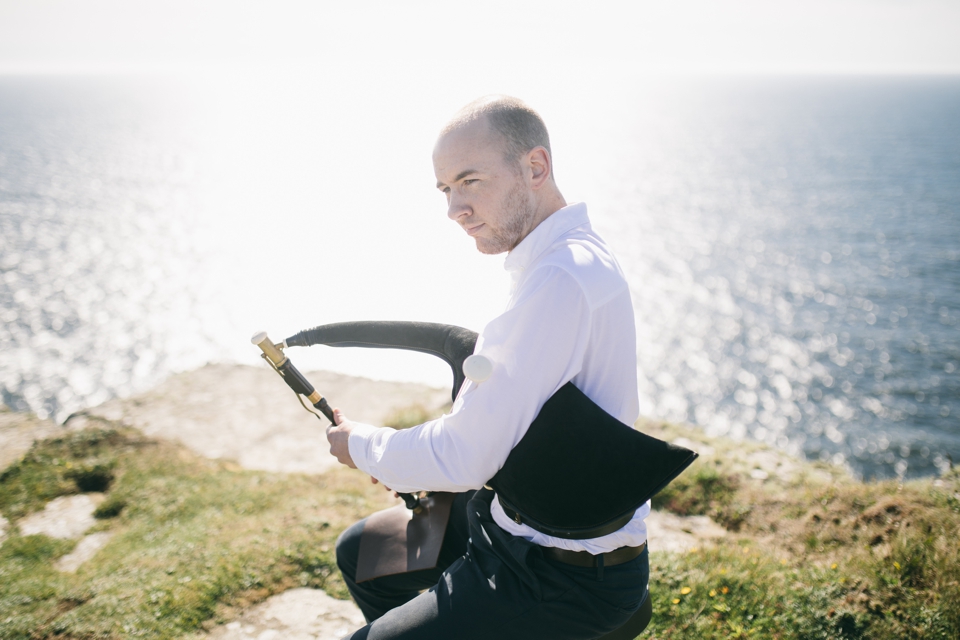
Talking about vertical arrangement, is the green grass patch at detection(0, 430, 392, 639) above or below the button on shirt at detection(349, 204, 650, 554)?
below

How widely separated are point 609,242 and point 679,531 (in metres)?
52.3

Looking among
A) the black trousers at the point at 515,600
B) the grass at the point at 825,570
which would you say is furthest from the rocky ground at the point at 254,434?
the black trousers at the point at 515,600

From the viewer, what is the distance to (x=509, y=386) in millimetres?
2178

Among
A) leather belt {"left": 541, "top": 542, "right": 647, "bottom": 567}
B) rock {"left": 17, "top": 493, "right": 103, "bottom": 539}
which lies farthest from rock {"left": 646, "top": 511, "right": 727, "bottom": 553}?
rock {"left": 17, "top": 493, "right": 103, "bottom": 539}

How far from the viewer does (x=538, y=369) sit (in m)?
2.18

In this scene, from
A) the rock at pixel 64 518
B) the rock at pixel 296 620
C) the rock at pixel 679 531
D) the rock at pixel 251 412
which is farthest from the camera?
the rock at pixel 251 412

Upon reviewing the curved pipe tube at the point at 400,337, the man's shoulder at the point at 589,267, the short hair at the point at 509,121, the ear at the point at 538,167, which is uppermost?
the short hair at the point at 509,121

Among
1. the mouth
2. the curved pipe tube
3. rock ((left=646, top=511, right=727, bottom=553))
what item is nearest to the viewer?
the mouth

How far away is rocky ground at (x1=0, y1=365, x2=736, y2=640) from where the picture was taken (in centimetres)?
452

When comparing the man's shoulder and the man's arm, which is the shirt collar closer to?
the man's shoulder

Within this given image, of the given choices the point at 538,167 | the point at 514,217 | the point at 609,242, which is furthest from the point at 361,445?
the point at 609,242

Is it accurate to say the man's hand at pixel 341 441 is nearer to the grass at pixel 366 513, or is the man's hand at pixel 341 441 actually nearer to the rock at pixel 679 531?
the grass at pixel 366 513

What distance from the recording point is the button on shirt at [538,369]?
217 cm

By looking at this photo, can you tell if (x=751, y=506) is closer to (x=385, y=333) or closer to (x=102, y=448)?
(x=385, y=333)
